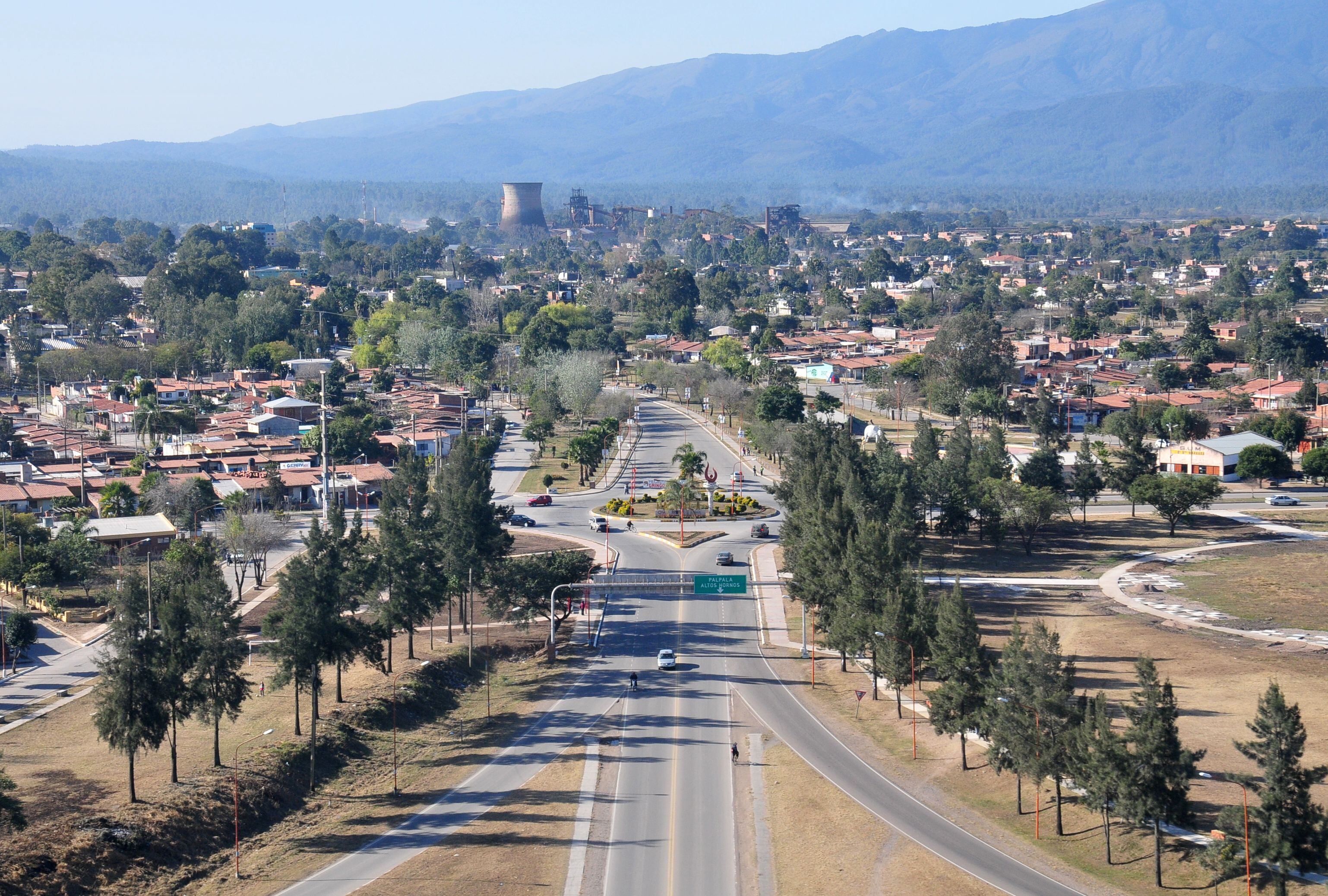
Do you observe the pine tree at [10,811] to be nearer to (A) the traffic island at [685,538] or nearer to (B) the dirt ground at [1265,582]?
(A) the traffic island at [685,538]

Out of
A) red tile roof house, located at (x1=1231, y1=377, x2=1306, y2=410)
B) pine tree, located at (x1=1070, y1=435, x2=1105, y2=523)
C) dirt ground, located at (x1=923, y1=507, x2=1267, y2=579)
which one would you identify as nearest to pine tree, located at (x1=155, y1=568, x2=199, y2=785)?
dirt ground, located at (x1=923, y1=507, x2=1267, y2=579)

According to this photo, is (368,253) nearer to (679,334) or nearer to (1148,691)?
(679,334)

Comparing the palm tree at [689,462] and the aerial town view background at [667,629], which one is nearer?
the aerial town view background at [667,629]

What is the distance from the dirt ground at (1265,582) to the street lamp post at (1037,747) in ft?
55.6

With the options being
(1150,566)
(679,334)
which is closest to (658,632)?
(1150,566)

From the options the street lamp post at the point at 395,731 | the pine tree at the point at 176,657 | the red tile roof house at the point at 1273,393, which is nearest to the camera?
the pine tree at the point at 176,657

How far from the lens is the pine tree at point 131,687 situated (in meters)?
26.8

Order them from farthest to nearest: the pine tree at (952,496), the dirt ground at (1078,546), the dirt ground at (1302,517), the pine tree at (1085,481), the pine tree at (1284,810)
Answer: the pine tree at (1085,481) < the dirt ground at (1302,517) < the pine tree at (952,496) < the dirt ground at (1078,546) < the pine tree at (1284,810)

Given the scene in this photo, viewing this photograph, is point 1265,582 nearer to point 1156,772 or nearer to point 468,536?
point 1156,772

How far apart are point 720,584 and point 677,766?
12.6 meters

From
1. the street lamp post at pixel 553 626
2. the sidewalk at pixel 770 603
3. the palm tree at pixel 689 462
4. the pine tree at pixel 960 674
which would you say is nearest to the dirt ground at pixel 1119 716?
the pine tree at pixel 960 674

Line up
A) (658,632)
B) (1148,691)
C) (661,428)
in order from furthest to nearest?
(661,428)
(658,632)
(1148,691)

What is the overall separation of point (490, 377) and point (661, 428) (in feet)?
59.5

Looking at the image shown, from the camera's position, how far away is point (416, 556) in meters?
36.9
